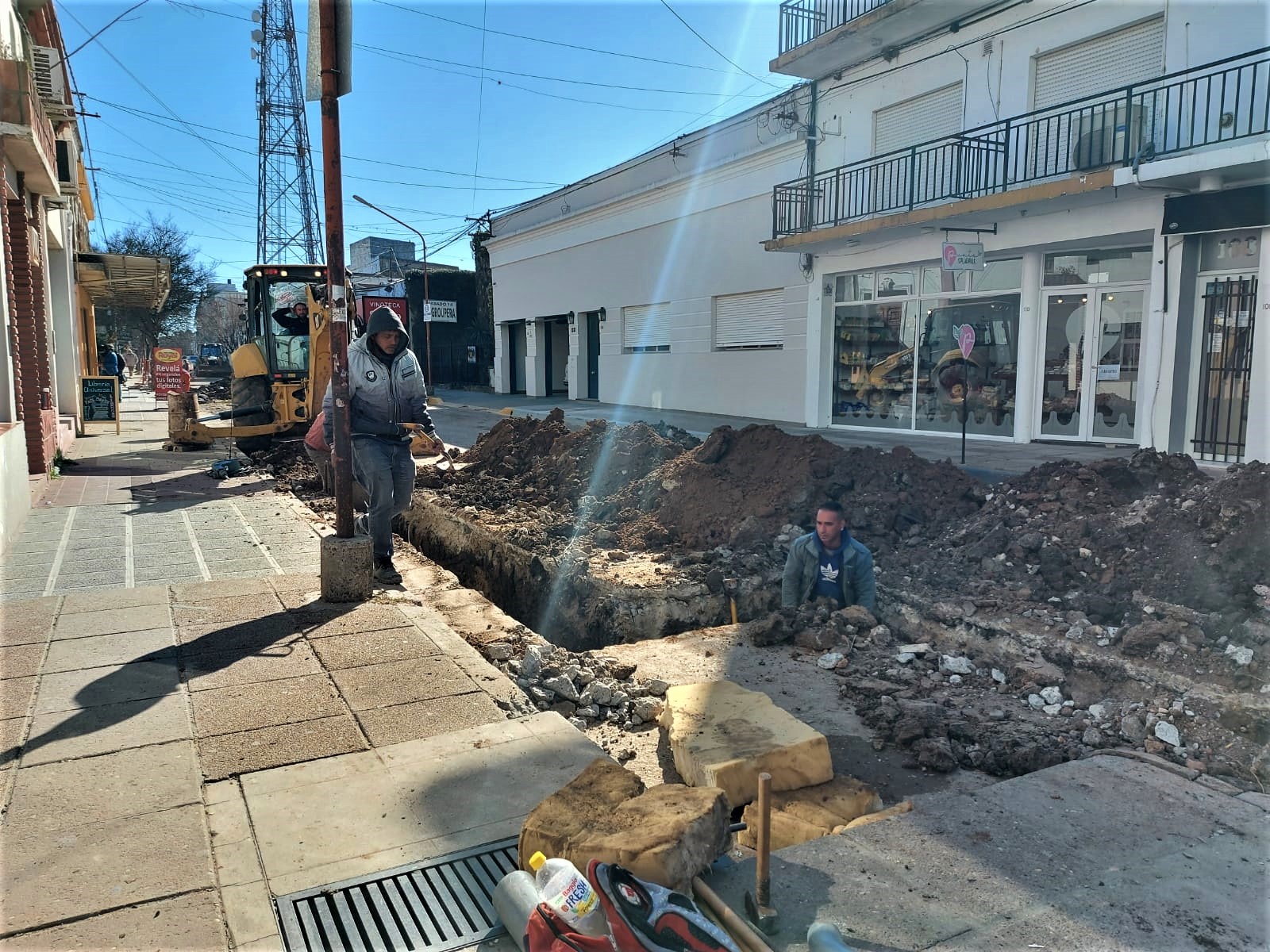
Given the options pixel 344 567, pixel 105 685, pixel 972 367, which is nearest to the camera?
pixel 105 685

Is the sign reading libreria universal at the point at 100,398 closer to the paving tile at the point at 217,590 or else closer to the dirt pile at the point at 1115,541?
the paving tile at the point at 217,590

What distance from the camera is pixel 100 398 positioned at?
16.0m

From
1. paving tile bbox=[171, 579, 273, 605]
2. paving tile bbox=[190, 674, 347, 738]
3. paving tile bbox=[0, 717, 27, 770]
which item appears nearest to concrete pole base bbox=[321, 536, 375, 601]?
paving tile bbox=[171, 579, 273, 605]

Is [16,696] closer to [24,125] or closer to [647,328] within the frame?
[24,125]

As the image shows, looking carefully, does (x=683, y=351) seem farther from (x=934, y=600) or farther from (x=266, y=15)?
(x=266, y=15)

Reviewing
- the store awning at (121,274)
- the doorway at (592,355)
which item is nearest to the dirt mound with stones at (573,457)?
the store awning at (121,274)

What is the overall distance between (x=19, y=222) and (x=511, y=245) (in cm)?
2064

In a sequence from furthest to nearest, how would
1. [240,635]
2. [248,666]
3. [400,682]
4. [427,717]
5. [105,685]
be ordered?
[240,635]
[248,666]
[400,682]
[105,685]
[427,717]

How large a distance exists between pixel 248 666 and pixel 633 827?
2.58 meters

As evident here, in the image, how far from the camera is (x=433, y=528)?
31.9 ft

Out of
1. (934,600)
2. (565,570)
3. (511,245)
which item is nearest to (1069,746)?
(934,600)

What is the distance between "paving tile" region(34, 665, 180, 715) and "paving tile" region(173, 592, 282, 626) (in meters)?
0.70

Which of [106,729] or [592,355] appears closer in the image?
[106,729]

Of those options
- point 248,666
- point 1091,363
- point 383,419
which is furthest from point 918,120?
point 248,666
